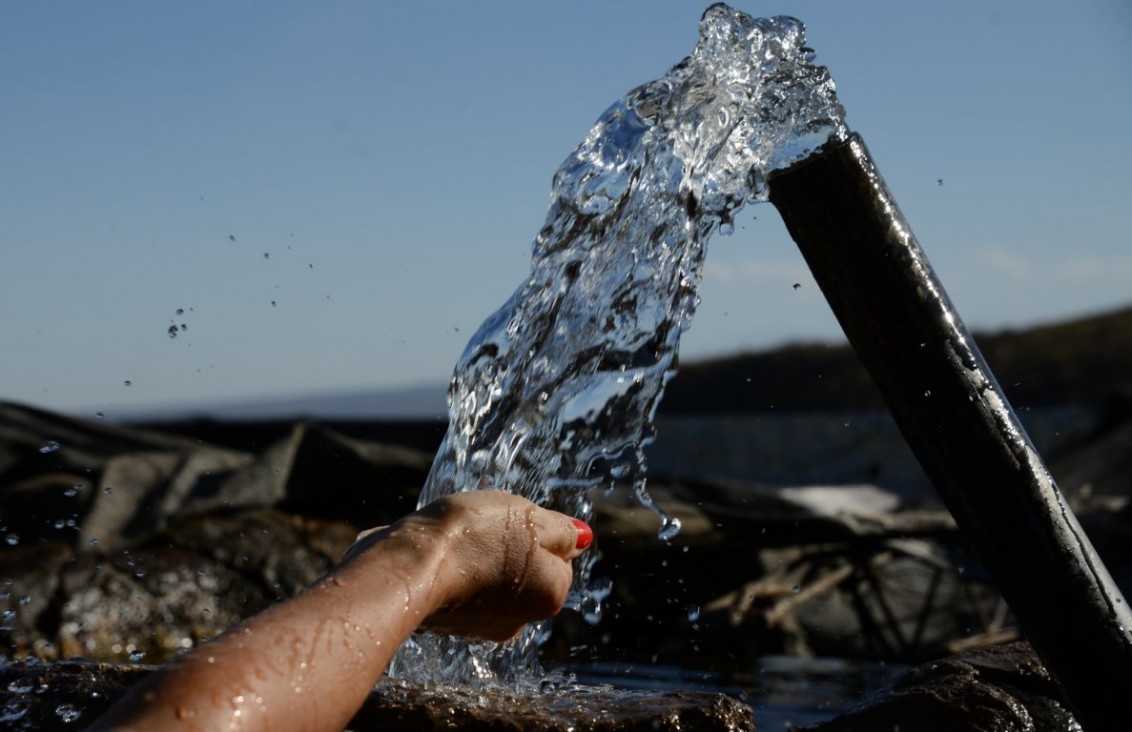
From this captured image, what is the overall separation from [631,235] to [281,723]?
2057 millimetres

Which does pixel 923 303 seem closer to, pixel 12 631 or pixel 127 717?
pixel 127 717

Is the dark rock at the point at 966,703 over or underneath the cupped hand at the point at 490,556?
underneath

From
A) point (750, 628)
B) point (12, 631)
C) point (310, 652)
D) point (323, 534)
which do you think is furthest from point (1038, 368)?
point (310, 652)

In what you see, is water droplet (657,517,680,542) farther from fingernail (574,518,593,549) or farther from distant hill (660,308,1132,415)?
distant hill (660,308,1132,415)

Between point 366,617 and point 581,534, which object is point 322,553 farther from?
point 366,617

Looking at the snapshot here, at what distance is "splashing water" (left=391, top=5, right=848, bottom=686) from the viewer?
284 cm

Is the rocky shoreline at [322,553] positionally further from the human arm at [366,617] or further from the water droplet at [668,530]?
the human arm at [366,617]

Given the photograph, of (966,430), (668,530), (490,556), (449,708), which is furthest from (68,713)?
(668,530)

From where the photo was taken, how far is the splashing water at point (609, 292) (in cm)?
284

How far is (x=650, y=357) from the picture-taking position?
3.28 metres

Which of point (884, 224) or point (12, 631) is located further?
point (12, 631)

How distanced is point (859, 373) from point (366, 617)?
58.8 feet

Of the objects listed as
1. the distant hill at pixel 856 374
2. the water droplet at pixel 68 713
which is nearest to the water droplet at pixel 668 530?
the water droplet at pixel 68 713

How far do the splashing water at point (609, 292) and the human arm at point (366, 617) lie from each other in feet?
→ 3.56
